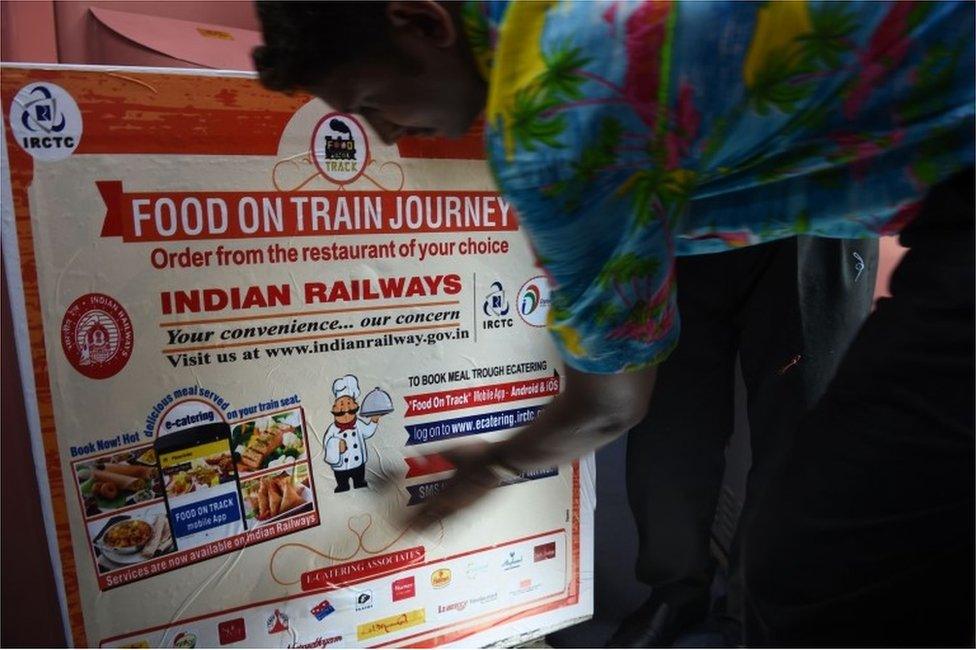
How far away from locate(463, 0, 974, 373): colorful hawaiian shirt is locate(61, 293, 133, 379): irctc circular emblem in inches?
25.7

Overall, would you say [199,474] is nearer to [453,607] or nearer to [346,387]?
[346,387]

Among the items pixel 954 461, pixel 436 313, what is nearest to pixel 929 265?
pixel 954 461

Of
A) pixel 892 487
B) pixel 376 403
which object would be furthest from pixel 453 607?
pixel 892 487

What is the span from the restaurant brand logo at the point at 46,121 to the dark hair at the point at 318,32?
0.45 meters

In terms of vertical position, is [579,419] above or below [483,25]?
below

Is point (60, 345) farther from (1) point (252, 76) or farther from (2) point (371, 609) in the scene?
(2) point (371, 609)

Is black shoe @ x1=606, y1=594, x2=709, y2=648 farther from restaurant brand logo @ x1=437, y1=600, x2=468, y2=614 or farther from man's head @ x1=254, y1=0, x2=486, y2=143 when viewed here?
man's head @ x1=254, y1=0, x2=486, y2=143

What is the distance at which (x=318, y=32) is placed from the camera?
24.1 inches

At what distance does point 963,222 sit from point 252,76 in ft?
2.80

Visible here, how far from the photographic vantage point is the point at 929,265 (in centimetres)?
58

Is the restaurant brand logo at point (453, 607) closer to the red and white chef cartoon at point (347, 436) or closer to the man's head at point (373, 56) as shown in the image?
the red and white chef cartoon at point (347, 436)

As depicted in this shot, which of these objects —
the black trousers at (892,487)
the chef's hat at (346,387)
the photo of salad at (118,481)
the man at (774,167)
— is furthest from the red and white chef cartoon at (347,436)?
the black trousers at (892,487)

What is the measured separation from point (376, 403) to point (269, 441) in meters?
0.17

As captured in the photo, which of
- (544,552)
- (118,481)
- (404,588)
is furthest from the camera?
(544,552)
